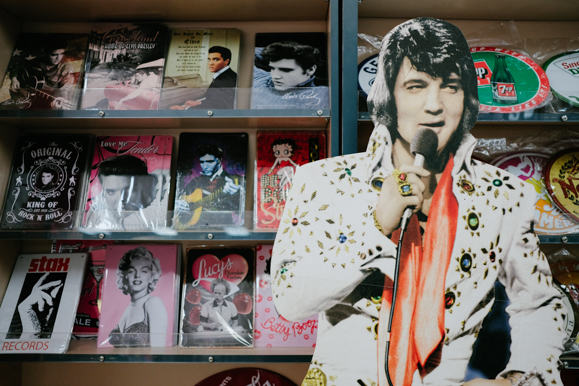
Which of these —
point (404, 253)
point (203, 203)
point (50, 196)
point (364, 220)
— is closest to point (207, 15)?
point (203, 203)

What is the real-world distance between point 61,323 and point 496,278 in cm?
168

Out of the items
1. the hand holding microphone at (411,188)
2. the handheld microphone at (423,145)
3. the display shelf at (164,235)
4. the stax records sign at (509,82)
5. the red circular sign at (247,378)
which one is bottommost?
the red circular sign at (247,378)

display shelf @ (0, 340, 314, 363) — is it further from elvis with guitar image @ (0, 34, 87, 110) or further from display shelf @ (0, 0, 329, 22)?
display shelf @ (0, 0, 329, 22)

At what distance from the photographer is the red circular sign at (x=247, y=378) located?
1713 millimetres

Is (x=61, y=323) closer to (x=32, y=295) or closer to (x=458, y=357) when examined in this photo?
(x=32, y=295)

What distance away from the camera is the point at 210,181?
167 centimetres

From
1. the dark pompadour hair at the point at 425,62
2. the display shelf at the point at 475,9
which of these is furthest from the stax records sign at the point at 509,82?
the dark pompadour hair at the point at 425,62

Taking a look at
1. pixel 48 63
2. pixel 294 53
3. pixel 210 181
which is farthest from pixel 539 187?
pixel 48 63

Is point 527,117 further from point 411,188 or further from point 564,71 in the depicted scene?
point 411,188

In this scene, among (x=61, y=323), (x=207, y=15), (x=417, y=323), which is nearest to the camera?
(x=417, y=323)

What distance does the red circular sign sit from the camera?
1713 mm

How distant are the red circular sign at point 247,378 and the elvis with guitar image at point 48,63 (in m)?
1.37

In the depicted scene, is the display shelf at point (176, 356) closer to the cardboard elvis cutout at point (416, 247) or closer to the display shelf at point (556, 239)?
the cardboard elvis cutout at point (416, 247)

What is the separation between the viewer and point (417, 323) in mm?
1106
